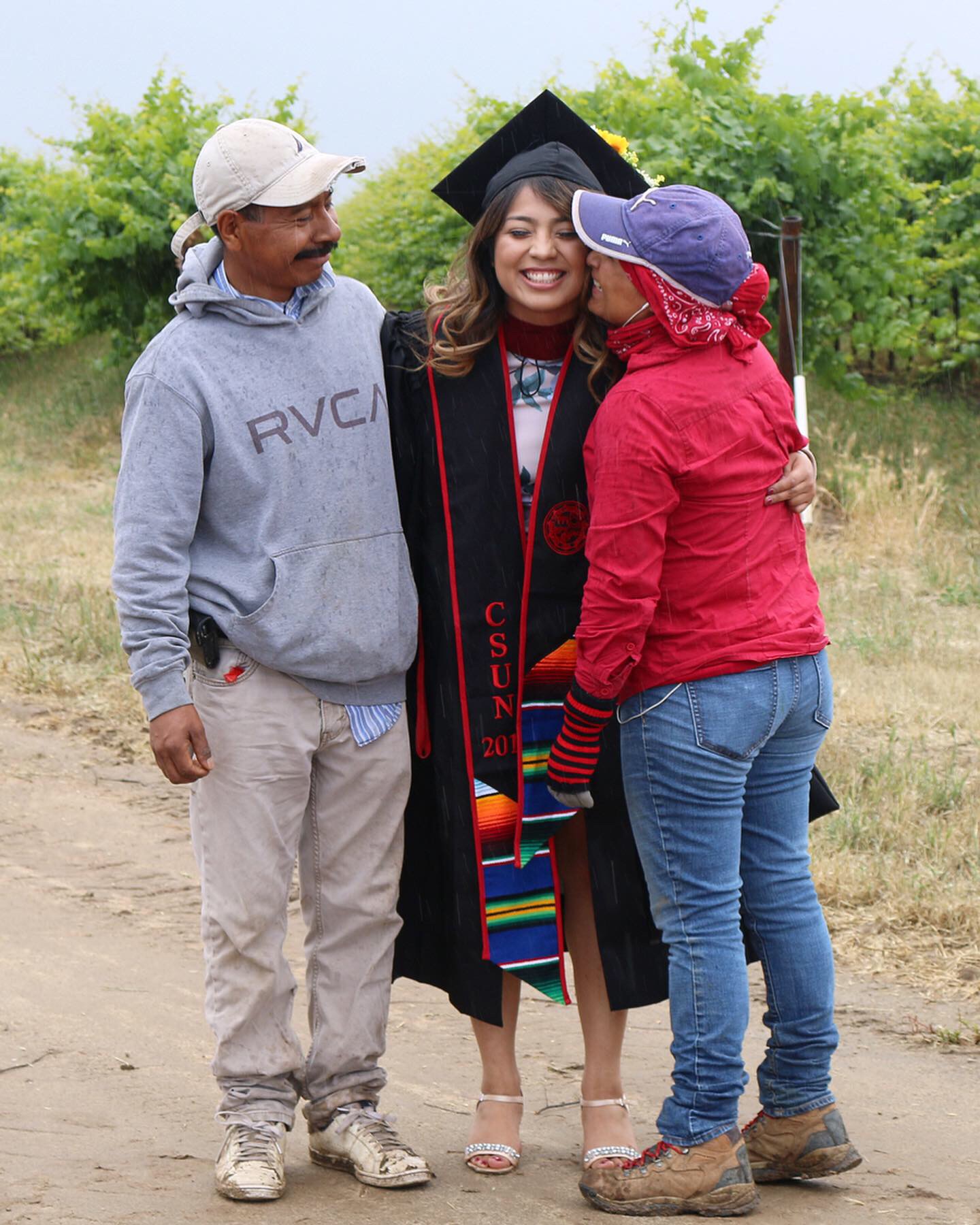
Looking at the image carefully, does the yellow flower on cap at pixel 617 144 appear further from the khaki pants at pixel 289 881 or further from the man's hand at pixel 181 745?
the man's hand at pixel 181 745

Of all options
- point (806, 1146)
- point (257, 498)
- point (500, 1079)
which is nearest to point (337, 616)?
point (257, 498)

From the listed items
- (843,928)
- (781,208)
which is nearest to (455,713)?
(843,928)

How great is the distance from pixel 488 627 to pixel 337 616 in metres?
0.31

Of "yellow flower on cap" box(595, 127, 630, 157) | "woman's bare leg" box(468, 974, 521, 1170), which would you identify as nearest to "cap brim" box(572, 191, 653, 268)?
"yellow flower on cap" box(595, 127, 630, 157)

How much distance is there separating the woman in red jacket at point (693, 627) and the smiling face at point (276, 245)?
0.52 metres

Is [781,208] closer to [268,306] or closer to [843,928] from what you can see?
[843,928]

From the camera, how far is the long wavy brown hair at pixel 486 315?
9.62ft

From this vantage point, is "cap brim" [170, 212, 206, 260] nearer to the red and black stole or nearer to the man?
the man

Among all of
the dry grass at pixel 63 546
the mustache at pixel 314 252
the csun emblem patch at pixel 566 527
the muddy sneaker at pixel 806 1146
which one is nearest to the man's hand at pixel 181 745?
the csun emblem patch at pixel 566 527

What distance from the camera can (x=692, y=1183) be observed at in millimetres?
2775

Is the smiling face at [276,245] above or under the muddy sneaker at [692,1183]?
above

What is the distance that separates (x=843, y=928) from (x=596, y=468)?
8.25 feet

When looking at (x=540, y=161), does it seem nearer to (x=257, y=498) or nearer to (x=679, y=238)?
(x=679, y=238)

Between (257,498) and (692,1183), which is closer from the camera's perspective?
(692,1183)
